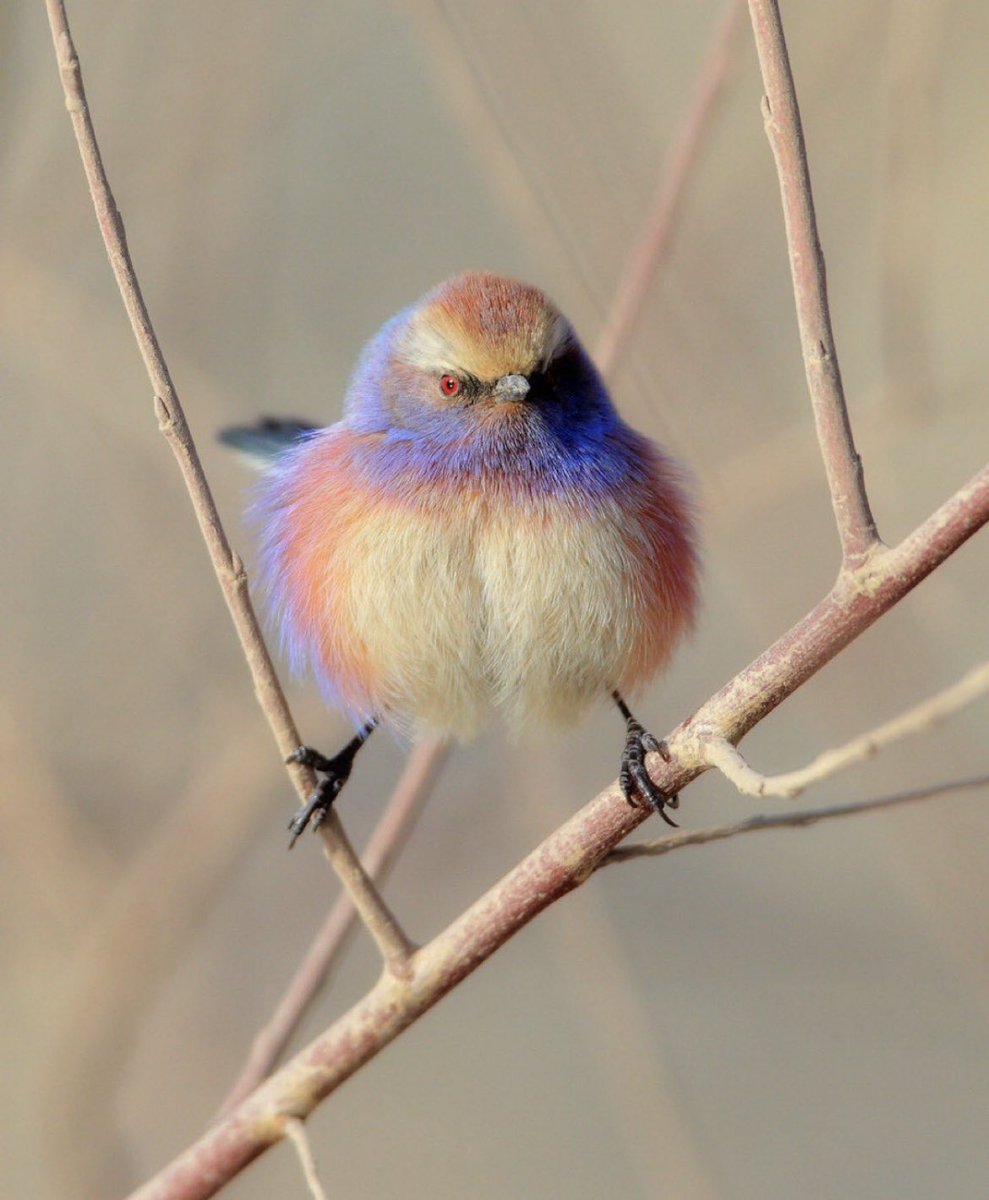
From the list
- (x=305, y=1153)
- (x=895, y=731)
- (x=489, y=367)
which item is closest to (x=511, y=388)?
(x=489, y=367)

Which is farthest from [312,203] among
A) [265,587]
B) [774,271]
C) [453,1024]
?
[453,1024]

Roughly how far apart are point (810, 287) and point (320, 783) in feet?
4.96

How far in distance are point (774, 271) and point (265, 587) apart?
2.22 metres

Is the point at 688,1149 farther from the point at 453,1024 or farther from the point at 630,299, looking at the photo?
the point at 453,1024

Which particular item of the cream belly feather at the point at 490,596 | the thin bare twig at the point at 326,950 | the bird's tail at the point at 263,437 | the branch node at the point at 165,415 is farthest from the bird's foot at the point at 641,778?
the bird's tail at the point at 263,437

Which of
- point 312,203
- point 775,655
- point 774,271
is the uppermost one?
point 312,203

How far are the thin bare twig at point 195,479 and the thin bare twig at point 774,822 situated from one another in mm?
399

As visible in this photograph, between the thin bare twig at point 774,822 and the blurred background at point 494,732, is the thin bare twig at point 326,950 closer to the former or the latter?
the thin bare twig at point 774,822

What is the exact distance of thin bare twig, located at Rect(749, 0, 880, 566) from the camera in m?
1.85

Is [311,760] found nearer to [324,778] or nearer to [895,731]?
[324,778]

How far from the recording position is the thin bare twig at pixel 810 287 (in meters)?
1.85

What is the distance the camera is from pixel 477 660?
2.97m

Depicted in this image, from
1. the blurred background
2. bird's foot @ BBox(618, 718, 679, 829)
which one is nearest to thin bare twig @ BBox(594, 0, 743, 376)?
the blurred background

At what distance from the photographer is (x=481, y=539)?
9.46 ft
